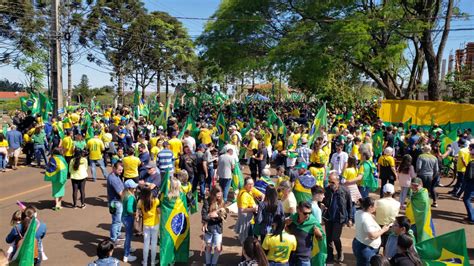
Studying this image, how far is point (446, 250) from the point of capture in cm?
441

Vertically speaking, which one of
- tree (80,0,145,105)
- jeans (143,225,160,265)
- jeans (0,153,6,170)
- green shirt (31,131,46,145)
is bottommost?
jeans (143,225,160,265)

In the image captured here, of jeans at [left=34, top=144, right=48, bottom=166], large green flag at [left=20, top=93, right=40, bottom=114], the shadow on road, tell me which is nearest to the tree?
large green flag at [left=20, top=93, right=40, bottom=114]

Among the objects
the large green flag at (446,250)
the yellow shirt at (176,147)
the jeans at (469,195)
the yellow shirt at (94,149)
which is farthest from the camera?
the yellow shirt at (94,149)

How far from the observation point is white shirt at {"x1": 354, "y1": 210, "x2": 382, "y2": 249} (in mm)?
5016

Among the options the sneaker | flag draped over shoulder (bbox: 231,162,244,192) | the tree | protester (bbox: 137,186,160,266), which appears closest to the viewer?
protester (bbox: 137,186,160,266)

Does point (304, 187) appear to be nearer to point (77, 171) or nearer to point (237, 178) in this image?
point (237, 178)

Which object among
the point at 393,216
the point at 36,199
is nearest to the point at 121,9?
the point at 36,199

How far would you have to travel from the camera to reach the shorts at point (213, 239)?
5805 millimetres

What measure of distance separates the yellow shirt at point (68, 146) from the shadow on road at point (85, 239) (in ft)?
14.0

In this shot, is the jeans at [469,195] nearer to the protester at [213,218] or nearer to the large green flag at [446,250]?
the large green flag at [446,250]

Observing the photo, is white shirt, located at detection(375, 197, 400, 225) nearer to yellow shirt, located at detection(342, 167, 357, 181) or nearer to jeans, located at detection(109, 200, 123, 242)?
yellow shirt, located at detection(342, 167, 357, 181)

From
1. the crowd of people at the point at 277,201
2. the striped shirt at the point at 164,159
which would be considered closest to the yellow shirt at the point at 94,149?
the crowd of people at the point at 277,201

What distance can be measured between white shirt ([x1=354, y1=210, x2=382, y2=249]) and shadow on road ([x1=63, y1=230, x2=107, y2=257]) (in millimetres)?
4303

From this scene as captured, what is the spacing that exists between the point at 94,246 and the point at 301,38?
49.6ft
